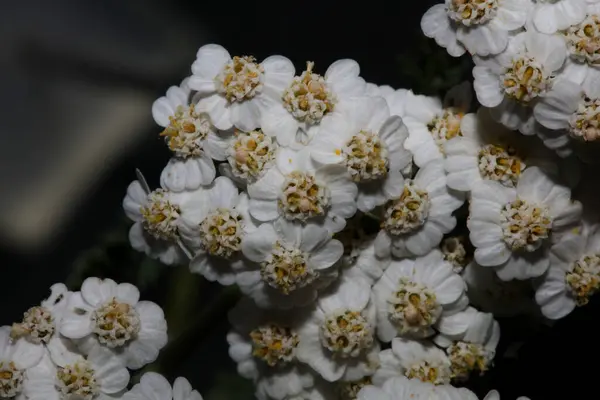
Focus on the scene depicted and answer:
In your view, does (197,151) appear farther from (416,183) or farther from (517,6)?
(517,6)

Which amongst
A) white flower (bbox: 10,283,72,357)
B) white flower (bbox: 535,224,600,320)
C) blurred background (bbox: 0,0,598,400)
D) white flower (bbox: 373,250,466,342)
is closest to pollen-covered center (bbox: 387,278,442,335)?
white flower (bbox: 373,250,466,342)

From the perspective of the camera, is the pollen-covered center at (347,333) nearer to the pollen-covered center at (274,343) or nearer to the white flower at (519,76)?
the pollen-covered center at (274,343)

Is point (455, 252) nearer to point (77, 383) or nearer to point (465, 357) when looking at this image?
point (465, 357)

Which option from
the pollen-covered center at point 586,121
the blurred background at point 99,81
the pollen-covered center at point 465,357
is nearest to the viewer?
the pollen-covered center at point 586,121

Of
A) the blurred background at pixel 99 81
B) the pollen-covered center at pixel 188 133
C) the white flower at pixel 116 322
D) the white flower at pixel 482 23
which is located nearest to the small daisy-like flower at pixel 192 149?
the pollen-covered center at pixel 188 133

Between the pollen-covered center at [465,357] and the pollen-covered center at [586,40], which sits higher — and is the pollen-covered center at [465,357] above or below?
below

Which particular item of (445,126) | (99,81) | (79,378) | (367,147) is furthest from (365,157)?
(99,81)

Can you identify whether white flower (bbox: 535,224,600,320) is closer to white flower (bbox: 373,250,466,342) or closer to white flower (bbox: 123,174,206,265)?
white flower (bbox: 373,250,466,342)

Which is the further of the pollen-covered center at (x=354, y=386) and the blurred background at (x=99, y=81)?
the blurred background at (x=99, y=81)
